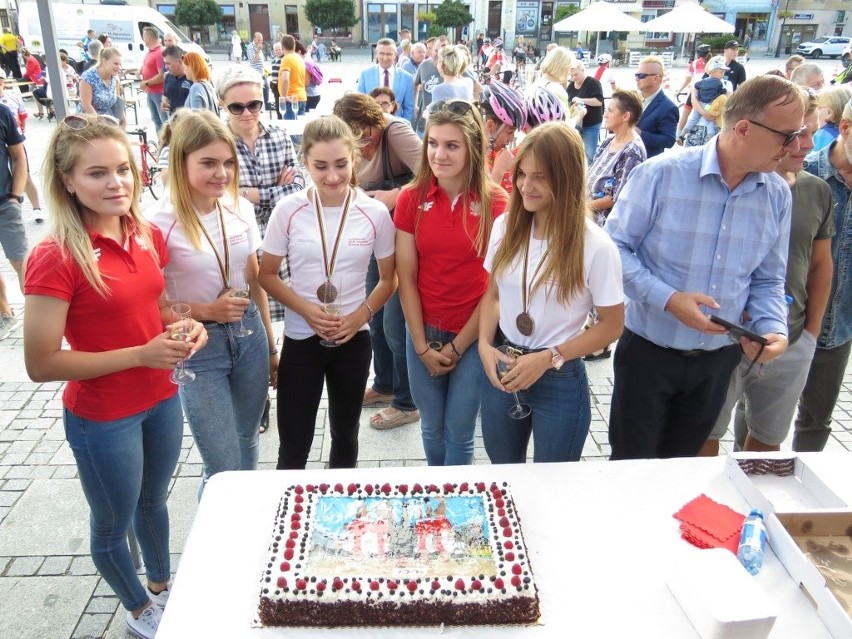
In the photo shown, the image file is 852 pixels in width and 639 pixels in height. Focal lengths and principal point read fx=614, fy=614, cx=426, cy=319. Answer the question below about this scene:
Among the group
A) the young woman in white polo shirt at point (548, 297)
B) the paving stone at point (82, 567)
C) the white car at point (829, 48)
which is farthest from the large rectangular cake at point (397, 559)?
the white car at point (829, 48)

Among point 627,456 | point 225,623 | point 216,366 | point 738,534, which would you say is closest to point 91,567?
point 216,366

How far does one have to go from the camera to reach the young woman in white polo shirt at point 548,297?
7.10ft

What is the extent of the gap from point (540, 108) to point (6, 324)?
15.2 feet

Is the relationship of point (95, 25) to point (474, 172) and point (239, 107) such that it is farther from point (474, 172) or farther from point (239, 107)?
point (474, 172)

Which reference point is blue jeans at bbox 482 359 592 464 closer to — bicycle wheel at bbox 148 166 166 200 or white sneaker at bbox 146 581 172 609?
white sneaker at bbox 146 581 172 609

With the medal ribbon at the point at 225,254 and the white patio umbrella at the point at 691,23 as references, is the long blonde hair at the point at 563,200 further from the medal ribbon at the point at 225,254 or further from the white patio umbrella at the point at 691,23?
the white patio umbrella at the point at 691,23

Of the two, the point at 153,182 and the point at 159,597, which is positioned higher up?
the point at 153,182

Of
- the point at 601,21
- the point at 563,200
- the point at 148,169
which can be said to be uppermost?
the point at 601,21

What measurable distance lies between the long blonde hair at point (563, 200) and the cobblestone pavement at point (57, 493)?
1.66 metres

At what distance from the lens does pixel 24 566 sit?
274 cm

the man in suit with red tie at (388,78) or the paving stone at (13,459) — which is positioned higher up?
the man in suit with red tie at (388,78)

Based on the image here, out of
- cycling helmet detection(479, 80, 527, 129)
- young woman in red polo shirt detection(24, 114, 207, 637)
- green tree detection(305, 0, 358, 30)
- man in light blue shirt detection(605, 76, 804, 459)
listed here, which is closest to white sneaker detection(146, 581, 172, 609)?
young woman in red polo shirt detection(24, 114, 207, 637)

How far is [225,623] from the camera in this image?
1.51 metres

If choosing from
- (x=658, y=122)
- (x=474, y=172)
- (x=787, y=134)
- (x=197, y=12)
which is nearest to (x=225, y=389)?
(x=474, y=172)
